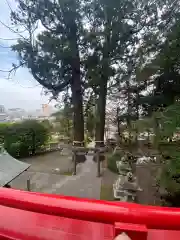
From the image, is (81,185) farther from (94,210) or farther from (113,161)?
(94,210)

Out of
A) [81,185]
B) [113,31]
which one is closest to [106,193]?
[81,185]

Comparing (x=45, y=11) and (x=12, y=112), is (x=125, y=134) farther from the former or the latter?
(x=45, y=11)

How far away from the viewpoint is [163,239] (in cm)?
35

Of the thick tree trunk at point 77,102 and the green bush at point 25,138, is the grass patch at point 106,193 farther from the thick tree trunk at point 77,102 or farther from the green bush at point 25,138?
the green bush at point 25,138

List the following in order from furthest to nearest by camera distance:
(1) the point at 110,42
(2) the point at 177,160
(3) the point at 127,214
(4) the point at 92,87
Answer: (4) the point at 92,87, (1) the point at 110,42, (2) the point at 177,160, (3) the point at 127,214

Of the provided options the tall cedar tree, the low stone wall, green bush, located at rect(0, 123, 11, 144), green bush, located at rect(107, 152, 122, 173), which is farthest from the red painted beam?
green bush, located at rect(0, 123, 11, 144)

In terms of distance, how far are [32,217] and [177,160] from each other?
5.58 ft

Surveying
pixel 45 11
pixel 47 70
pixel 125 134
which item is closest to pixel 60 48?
pixel 47 70

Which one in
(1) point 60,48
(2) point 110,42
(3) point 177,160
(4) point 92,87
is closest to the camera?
(3) point 177,160

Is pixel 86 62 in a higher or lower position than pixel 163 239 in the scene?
higher

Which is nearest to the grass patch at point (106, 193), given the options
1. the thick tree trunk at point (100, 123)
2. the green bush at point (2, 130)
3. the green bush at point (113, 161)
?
the green bush at point (113, 161)

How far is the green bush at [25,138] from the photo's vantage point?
5.66 meters

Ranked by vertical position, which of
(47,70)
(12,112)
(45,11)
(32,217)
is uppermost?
(45,11)

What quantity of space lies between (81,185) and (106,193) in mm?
624
